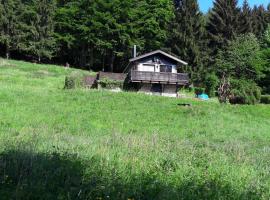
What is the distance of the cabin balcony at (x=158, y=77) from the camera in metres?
52.6

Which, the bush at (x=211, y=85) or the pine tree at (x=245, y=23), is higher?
the pine tree at (x=245, y=23)

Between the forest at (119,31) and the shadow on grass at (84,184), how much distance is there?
59.0m

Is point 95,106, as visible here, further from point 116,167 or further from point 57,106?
point 116,167

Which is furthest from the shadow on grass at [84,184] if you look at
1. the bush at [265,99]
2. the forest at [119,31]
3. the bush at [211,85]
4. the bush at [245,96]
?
the forest at [119,31]

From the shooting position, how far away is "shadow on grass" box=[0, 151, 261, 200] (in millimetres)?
7102

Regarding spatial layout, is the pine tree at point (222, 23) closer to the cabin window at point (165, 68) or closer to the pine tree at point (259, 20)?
the pine tree at point (259, 20)

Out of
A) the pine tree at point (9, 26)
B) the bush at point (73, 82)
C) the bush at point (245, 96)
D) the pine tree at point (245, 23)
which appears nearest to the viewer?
the bush at point (73, 82)

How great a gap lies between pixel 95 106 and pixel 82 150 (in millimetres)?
21997

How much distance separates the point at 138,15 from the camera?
81.1 metres

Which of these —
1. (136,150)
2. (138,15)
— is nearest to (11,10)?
(138,15)

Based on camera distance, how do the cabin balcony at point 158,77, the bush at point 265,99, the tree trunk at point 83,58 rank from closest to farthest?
the bush at point 265,99, the cabin balcony at point 158,77, the tree trunk at point 83,58

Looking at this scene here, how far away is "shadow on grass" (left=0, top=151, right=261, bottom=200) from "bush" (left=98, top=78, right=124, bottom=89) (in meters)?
42.7

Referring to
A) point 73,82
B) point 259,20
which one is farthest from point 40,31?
point 259,20

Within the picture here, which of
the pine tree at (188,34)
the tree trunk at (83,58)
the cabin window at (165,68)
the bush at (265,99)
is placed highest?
the pine tree at (188,34)
